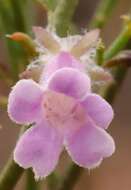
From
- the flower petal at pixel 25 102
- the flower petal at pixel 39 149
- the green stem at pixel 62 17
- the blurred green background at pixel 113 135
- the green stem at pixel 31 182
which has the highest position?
the green stem at pixel 62 17

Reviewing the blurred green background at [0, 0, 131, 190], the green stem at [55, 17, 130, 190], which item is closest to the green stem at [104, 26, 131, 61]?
the green stem at [55, 17, 130, 190]

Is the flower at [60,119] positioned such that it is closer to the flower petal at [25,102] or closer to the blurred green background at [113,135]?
the flower petal at [25,102]

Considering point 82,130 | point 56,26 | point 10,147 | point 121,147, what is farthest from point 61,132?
point 121,147

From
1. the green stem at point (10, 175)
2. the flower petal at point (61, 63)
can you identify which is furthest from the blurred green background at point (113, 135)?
the flower petal at point (61, 63)

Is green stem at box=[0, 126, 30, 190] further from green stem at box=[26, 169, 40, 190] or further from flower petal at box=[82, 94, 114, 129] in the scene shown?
flower petal at box=[82, 94, 114, 129]

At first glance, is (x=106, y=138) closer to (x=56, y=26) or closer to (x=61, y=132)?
(x=61, y=132)

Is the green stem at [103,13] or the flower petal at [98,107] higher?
the flower petal at [98,107]

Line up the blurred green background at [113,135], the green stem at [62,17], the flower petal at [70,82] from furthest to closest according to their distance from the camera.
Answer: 1. the blurred green background at [113,135]
2. the green stem at [62,17]
3. the flower petal at [70,82]

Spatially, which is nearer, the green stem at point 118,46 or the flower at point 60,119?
the flower at point 60,119
